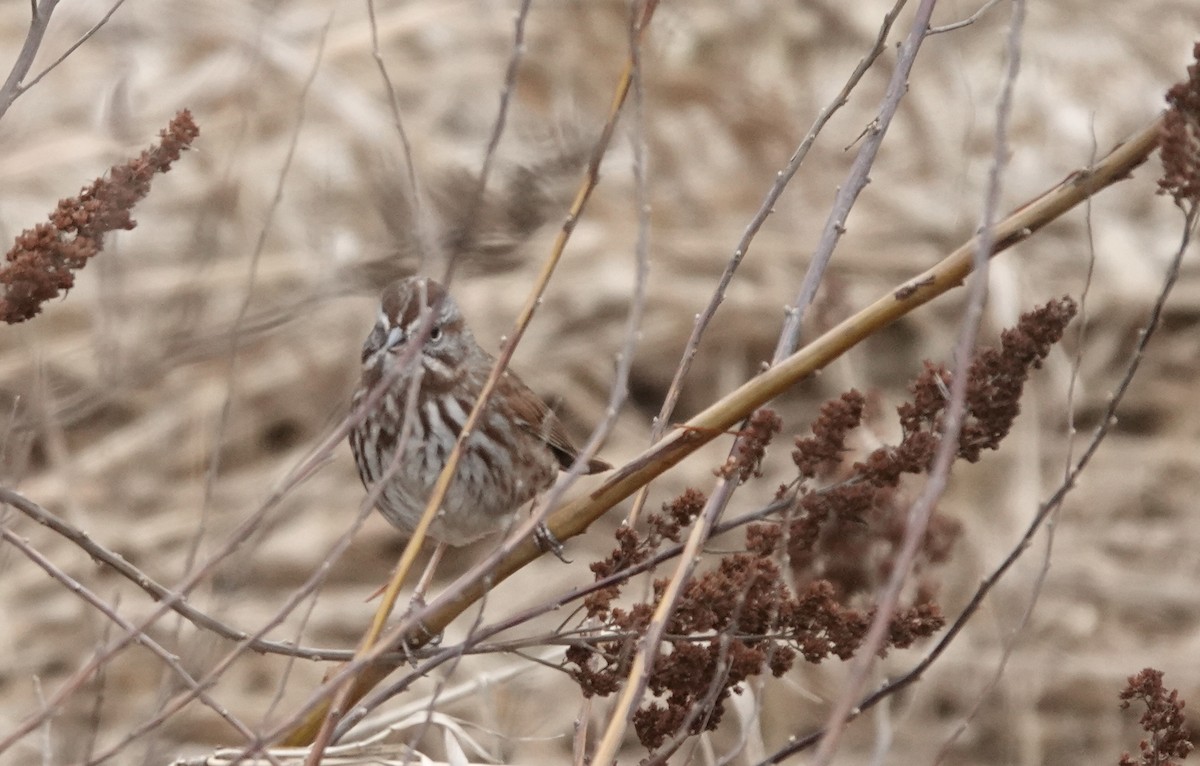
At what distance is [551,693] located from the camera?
6043 millimetres

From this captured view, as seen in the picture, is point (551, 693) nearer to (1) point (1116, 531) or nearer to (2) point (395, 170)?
(1) point (1116, 531)

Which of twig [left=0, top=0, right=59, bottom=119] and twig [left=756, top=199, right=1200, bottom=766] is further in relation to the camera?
twig [left=0, top=0, right=59, bottom=119]

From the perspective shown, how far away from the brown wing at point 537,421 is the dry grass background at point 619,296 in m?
1.43

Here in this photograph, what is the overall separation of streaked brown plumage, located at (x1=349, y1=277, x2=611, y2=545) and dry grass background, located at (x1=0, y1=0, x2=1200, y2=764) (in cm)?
150

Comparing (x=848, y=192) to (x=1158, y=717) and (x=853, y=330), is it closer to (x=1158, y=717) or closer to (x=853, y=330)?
(x=853, y=330)

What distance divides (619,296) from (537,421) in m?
3.76

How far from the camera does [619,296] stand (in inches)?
303

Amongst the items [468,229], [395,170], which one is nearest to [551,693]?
[395,170]

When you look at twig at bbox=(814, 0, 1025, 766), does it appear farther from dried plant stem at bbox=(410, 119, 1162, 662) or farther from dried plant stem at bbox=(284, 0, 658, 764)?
dried plant stem at bbox=(284, 0, 658, 764)

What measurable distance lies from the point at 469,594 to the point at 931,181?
6080mm

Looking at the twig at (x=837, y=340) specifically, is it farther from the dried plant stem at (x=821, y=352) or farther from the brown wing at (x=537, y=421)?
the brown wing at (x=537, y=421)

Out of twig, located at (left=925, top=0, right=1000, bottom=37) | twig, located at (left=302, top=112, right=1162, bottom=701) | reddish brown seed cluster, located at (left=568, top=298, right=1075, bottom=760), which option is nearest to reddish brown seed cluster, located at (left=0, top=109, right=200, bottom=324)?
twig, located at (left=302, top=112, right=1162, bottom=701)

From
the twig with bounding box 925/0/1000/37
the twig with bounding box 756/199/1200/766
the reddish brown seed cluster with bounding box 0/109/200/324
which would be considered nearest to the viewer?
the twig with bounding box 756/199/1200/766

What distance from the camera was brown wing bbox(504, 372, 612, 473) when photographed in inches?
154
